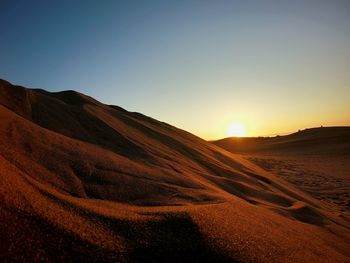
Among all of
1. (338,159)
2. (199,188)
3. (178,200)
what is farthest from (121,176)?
(338,159)

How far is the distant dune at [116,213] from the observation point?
56.8 inches

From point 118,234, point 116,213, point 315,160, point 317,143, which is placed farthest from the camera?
point 317,143

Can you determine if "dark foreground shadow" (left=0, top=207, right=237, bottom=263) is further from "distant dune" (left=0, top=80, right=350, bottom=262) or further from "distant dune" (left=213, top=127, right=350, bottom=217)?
"distant dune" (left=213, top=127, right=350, bottom=217)

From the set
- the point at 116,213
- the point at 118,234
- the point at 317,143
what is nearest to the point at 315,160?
the point at 317,143

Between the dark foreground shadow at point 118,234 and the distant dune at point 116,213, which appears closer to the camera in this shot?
the dark foreground shadow at point 118,234

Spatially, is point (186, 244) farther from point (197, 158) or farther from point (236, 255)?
point (197, 158)

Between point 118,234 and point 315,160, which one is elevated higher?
point 315,160

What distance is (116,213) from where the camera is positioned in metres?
1.88

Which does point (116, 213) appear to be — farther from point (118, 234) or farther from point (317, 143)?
point (317, 143)

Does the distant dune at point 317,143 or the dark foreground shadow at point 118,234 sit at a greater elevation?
the distant dune at point 317,143

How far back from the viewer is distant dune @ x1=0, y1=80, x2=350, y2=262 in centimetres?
144

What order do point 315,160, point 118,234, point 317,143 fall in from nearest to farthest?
point 118,234 → point 315,160 → point 317,143

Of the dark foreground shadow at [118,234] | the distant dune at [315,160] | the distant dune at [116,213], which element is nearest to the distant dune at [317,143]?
the distant dune at [315,160]

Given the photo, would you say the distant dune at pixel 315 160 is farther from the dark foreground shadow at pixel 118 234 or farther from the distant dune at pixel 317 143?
the dark foreground shadow at pixel 118 234
